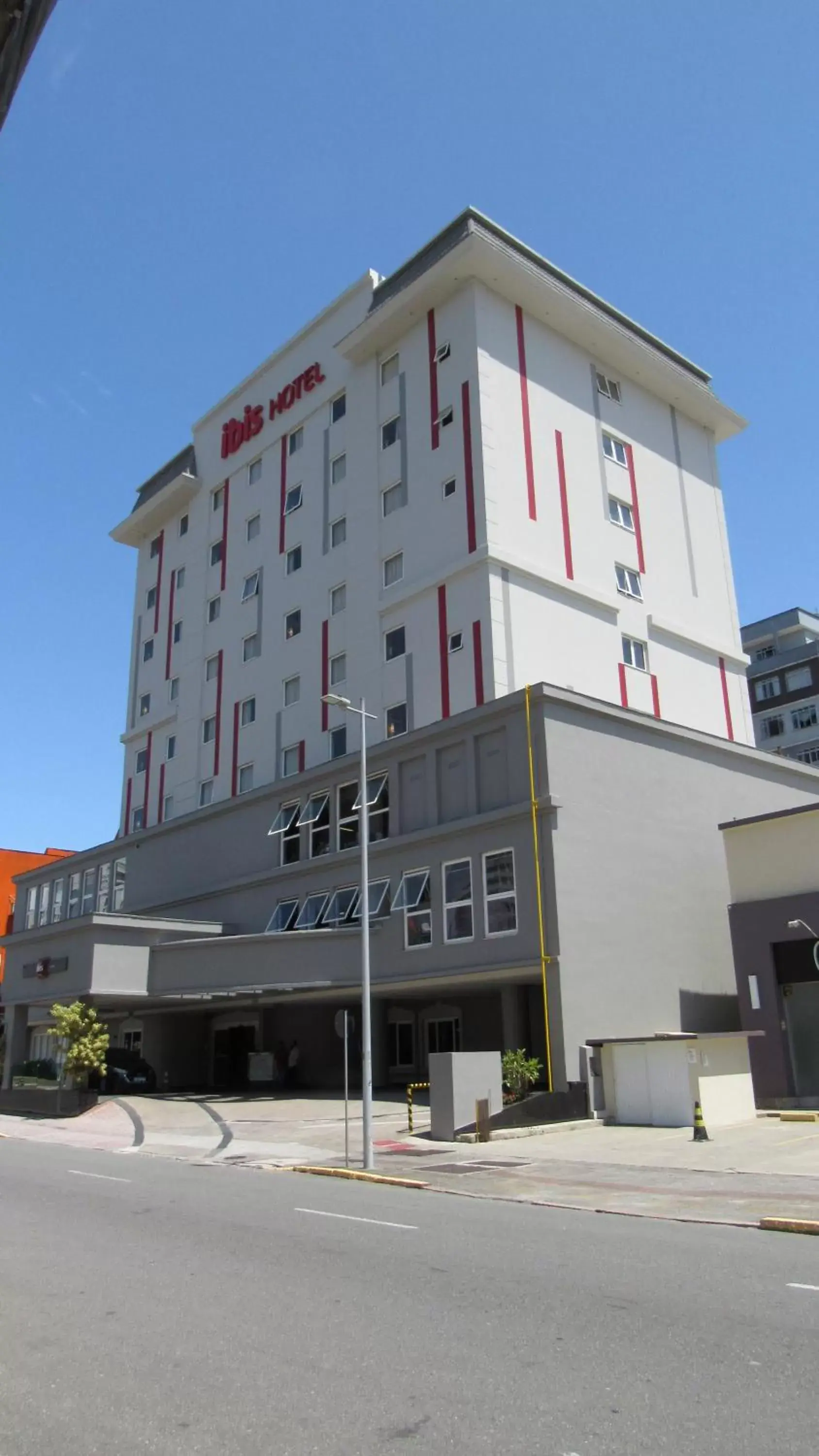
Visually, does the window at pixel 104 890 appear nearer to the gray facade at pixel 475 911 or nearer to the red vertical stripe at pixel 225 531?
the gray facade at pixel 475 911

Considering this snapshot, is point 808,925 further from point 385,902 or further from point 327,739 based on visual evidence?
point 327,739

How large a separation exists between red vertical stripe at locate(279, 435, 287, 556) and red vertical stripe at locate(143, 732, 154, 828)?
11220 mm

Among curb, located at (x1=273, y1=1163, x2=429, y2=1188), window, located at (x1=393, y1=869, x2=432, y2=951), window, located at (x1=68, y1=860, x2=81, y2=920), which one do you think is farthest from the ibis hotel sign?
curb, located at (x1=273, y1=1163, x2=429, y2=1188)

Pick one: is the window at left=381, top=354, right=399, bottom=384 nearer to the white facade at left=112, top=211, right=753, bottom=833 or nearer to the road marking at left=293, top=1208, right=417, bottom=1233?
the white facade at left=112, top=211, right=753, bottom=833

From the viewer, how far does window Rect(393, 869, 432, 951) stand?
29156mm

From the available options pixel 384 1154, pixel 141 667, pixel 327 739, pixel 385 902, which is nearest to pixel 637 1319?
pixel 384 1154

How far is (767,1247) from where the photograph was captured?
32.6 feet

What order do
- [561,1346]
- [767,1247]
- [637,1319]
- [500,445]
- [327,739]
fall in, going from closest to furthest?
1. [561,1346]
2. [637,1319]
3. [767,1247]
4. [500,445]
5. [327,739]

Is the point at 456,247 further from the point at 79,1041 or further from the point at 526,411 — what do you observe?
the point at 79,1041

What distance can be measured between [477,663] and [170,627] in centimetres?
2043

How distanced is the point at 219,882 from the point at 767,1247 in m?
30.3

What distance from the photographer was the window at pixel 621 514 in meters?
37.1

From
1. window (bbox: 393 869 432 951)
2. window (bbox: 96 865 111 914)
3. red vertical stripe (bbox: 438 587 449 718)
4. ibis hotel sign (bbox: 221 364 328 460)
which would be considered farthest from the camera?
window (bbox: 96 865 111 914)

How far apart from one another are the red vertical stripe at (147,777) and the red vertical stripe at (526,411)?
21.3m
